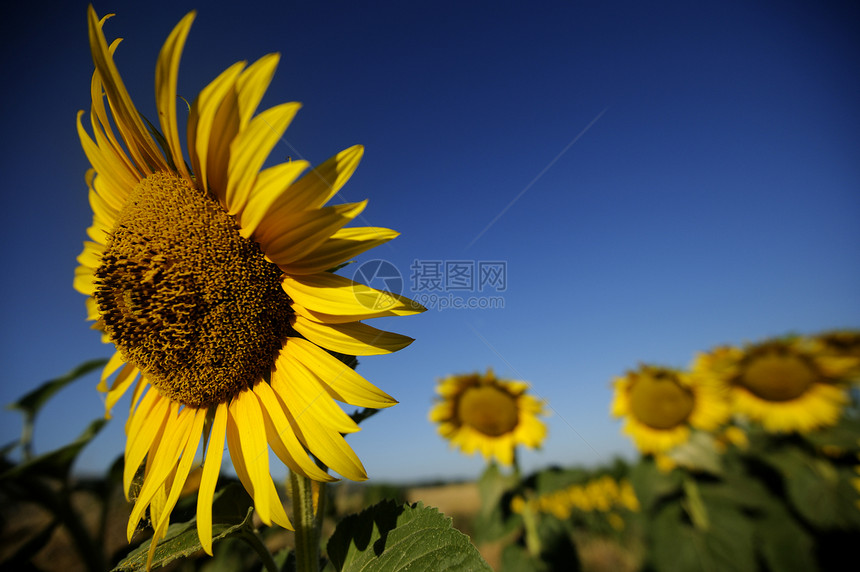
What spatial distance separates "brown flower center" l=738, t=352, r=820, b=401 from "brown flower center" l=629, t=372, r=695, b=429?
1069mm

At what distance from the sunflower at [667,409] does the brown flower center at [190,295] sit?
5.37 metres

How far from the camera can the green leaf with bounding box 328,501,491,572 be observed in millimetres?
1104

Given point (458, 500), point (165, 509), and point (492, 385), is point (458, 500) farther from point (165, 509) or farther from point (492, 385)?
point (165, 509)

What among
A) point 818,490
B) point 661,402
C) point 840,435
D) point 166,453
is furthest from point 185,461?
point 840,435

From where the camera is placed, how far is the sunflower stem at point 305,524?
4.22 ft

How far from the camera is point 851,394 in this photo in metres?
5.49

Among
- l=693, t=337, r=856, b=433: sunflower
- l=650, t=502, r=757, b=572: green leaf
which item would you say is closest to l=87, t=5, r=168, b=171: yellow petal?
l=650, t=502, r=757, b=572: green leaf

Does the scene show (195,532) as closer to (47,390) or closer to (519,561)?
(47,390)

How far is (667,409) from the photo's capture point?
206 inches

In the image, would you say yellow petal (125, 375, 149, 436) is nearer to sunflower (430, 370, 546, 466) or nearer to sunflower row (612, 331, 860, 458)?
sunflower (430, 370, 546, 466)

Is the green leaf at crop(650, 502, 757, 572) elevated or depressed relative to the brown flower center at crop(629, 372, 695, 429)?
depressed

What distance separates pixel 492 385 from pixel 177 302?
13.7 feet

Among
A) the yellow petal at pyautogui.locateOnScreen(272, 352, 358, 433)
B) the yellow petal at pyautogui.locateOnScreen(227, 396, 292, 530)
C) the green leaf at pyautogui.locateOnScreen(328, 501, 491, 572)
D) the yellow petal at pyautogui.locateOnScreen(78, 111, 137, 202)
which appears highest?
the yellow petal at pyautogui.locateOnScreen(78, 111, 137, 202)

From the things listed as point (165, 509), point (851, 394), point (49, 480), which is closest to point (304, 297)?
point (165, 509)
